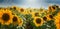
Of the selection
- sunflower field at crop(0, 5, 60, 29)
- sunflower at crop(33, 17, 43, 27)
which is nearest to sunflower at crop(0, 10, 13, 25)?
sunflower field at crop(0, 5, 60, 29)

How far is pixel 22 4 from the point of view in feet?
5.63

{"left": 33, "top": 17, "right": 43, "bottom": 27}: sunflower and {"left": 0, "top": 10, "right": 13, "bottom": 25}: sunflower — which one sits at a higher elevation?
{"left": 0, "top": 10, "right": 13, "bottom": 25}: sunflower

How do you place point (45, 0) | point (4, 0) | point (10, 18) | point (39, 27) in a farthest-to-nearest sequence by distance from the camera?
point (45, 0) → point (4, 0) → point (39, 27) → point (10, 18)

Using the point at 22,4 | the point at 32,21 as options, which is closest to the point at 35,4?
the point at 22,4

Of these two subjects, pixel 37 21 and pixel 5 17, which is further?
pixel 37 21

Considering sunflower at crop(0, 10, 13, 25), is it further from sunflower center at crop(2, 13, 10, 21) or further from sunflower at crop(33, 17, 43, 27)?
sunflower at crop(33, 17, 43, 27)

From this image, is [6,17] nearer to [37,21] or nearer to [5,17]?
[5,17]

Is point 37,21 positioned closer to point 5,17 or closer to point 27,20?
point 27,20

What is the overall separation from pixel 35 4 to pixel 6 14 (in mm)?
926

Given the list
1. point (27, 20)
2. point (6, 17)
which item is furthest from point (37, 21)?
point (6, 17)

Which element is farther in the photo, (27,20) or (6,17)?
(27,20)

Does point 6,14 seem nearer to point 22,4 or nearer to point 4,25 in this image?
point 4,25

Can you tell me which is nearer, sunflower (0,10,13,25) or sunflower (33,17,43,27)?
sunflower (0,10,13,25)

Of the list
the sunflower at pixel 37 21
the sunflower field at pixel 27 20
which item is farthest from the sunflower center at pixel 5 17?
the sunflower at pixel 37 21
